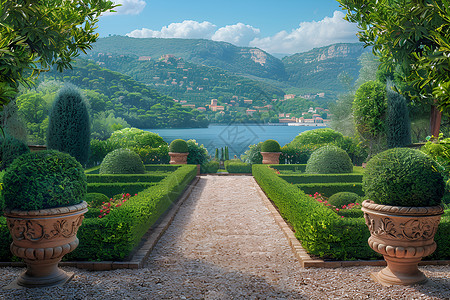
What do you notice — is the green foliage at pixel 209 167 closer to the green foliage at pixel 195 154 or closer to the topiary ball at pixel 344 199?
the green foliage at pixel 195 154

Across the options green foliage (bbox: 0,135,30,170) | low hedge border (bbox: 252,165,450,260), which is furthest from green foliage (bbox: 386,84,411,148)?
green foliage (bbox: 0,135,30,170)

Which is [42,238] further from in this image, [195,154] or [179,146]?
[195,154]

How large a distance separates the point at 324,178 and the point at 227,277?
6.50 metres

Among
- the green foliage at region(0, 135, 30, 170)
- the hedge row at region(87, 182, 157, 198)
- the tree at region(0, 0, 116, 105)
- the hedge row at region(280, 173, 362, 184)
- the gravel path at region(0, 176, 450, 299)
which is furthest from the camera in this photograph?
the hedge row at region(280, 173, 362, 184)

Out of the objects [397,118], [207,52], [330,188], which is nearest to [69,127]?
[330,188]

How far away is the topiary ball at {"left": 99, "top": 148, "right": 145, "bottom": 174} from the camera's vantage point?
10367 millimetres

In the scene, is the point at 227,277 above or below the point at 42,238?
below

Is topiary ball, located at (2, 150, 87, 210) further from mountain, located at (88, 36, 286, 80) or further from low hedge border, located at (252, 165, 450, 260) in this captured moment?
mountain, located at (88, 36, 286, 80)

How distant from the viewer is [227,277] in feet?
13.5

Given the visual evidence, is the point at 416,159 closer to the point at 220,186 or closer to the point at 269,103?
the point at 220,186

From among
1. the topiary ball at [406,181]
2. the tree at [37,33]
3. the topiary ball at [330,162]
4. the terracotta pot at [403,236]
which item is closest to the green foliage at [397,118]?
the topiary ball at [330,162]

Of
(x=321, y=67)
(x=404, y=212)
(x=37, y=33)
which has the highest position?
(x=321, y=67)

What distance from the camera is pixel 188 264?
180 inches

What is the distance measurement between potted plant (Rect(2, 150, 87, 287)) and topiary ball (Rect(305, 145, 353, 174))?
7985mm
